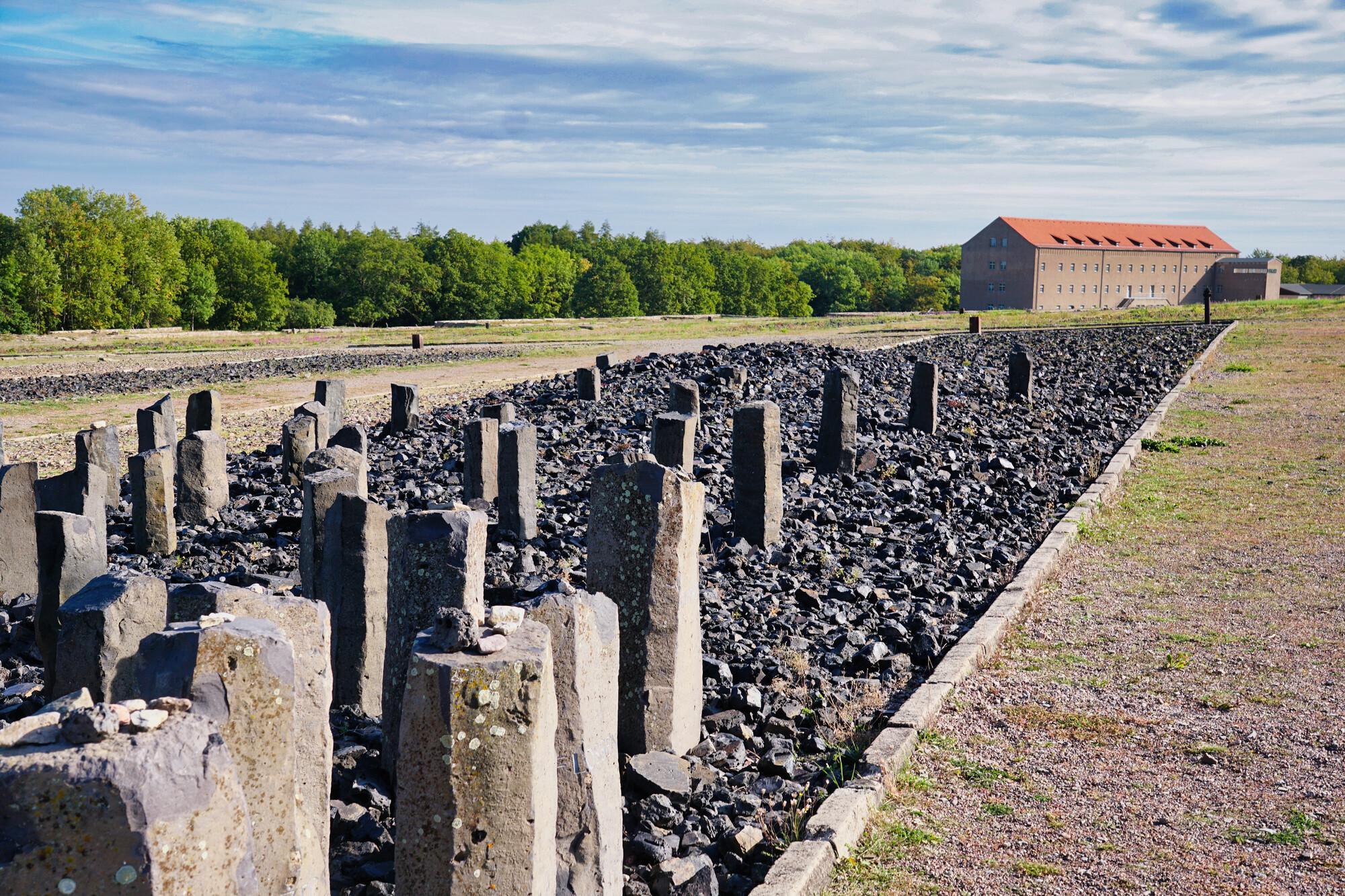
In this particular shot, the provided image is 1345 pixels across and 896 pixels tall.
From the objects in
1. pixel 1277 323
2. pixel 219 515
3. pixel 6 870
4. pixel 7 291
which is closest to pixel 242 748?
pixel 6 870

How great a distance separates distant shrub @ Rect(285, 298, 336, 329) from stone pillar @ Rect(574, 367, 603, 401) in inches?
2672

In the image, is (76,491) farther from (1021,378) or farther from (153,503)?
(1021,378)

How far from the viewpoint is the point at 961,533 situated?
1123 centimetres

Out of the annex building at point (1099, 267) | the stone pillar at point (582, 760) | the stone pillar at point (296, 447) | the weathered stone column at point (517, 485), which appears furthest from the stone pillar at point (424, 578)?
the annex building at point (1099, 267)

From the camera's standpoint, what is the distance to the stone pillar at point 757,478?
10.2 metres

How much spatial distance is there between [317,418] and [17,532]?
4.94 metres

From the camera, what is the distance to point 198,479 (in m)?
10.7

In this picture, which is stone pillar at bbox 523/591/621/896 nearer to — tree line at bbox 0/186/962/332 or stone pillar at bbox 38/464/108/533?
stone pillar at bbox 38/464/108/533

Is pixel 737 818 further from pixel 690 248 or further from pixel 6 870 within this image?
pixel 690 248

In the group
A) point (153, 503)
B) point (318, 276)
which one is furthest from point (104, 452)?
point (318, 276)

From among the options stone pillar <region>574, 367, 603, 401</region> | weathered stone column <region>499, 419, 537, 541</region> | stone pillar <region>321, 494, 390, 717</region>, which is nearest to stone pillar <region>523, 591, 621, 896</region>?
stone pillar <region>321, 494, 390, 717</region>

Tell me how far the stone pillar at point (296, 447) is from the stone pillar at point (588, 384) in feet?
23.1

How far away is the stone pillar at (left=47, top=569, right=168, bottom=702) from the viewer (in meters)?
4.49

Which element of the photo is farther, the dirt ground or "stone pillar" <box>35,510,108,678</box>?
"stone pillar" <box>35,510,108,678</box>
